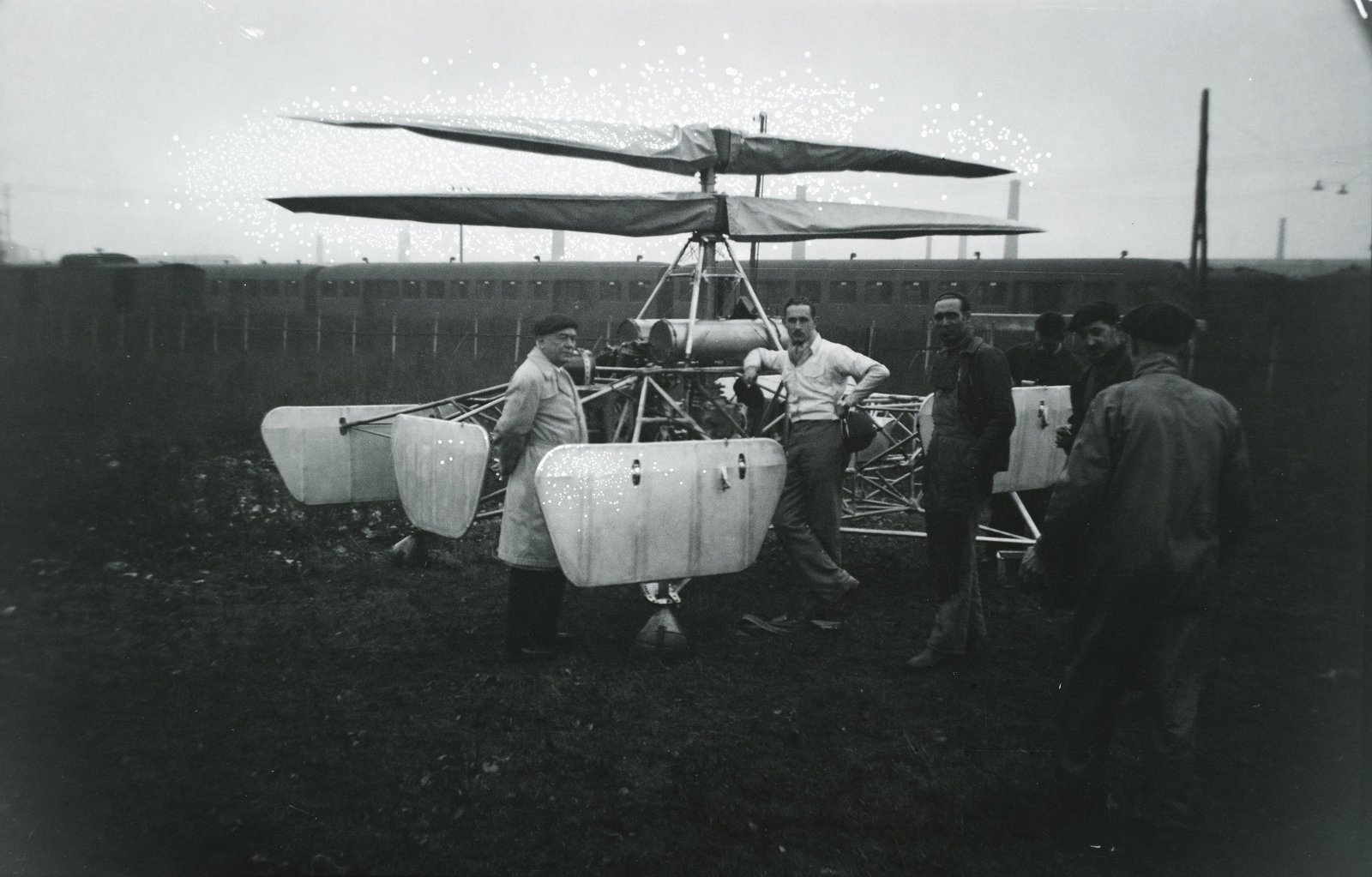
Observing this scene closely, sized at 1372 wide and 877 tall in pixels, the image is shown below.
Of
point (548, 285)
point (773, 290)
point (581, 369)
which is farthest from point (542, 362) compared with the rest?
point (548, 285)

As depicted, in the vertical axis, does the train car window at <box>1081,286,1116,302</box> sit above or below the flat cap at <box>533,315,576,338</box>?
above

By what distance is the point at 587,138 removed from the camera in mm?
4930

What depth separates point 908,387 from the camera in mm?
14688

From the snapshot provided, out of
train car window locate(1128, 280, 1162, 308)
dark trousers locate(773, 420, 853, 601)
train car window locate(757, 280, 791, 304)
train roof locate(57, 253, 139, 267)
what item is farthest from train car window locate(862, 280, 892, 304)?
train roof locate(57, 253, 139, 267)

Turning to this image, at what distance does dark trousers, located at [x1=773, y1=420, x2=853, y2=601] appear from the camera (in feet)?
15.2

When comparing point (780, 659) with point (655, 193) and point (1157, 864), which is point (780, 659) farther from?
point (655, 193)

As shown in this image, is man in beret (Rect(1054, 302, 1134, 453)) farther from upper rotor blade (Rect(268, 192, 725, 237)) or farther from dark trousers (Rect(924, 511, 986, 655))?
upper rotor blade (Rect(268, 192, 725, 237))

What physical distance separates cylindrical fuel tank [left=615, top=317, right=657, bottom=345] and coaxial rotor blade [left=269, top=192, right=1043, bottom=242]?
0.76 metres

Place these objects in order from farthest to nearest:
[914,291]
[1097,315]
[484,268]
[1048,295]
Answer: [484,268], [914,291], [1048,295], [1097,315]

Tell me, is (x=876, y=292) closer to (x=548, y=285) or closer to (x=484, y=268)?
(x=548, y=285)

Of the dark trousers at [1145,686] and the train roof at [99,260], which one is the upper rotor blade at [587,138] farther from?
the train roof at [99,260]

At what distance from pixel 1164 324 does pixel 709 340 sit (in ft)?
9.29

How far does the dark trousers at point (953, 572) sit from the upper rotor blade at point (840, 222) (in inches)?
80.2

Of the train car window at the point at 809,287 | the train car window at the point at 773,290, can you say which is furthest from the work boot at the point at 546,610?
the train car window at the point at 809,287
